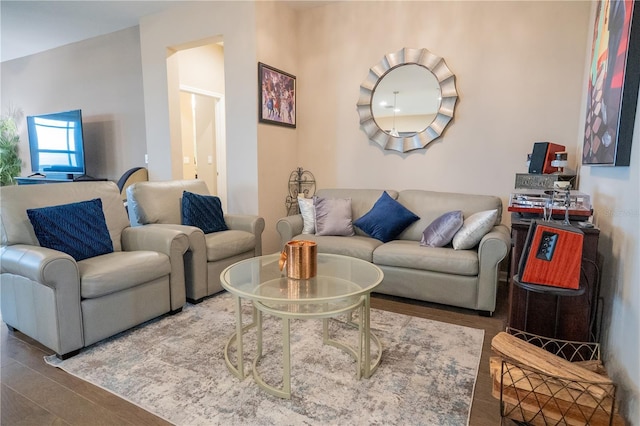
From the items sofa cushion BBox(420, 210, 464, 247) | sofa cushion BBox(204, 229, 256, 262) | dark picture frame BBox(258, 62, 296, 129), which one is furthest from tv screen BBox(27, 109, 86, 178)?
sofa cushion BBox(420, 210, 464, 247)

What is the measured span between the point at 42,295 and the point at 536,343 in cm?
262

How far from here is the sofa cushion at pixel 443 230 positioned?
9.51ft

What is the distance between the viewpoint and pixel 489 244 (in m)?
2.59

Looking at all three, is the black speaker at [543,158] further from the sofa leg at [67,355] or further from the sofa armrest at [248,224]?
the sofa leg at [67,355]

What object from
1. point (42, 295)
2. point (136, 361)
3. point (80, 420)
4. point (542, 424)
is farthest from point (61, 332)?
point (542, 424)

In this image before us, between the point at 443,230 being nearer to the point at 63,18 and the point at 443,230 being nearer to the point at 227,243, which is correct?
the point at 227,243

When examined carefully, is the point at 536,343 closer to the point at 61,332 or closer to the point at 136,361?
A: the point at 136,361

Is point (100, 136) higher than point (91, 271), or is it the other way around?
point (100, 136)

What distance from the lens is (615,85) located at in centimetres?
169

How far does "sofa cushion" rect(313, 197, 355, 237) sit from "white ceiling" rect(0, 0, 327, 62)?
2.26 m

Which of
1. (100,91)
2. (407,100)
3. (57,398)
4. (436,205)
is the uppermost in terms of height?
(100,91)

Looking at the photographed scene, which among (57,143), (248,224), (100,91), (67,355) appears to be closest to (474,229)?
(248,224)

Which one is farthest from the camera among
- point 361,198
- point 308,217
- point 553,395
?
point 361,198

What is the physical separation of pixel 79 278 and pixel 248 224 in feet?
4.93
